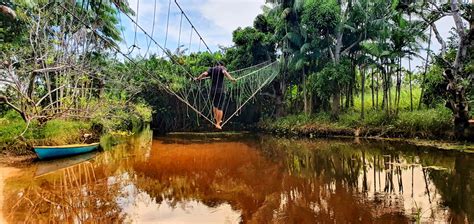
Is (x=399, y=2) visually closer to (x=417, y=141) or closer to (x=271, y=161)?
(x=417, y=141)

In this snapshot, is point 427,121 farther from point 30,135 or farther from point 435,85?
point 30,135

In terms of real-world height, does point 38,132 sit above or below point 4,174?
above

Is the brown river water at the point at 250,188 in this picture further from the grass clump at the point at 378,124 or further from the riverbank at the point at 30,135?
the grass clump at the point at 378,124

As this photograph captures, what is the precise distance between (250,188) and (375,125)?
765 cm

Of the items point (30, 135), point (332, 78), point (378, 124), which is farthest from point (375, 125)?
point (30, 135)

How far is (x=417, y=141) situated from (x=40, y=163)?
379 inches

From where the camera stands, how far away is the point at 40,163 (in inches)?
323

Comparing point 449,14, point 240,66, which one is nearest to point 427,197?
point 449,14

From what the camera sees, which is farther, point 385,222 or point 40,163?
point 40,163

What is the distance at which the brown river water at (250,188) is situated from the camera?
4.38m

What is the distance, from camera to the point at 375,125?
1214 cm

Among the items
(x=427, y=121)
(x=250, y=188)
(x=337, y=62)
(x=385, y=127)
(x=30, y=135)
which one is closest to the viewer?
(x=250, y=188)

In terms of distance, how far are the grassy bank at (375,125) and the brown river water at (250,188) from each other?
1.33m

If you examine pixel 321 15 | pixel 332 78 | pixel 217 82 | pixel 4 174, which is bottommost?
pixel 4 174
